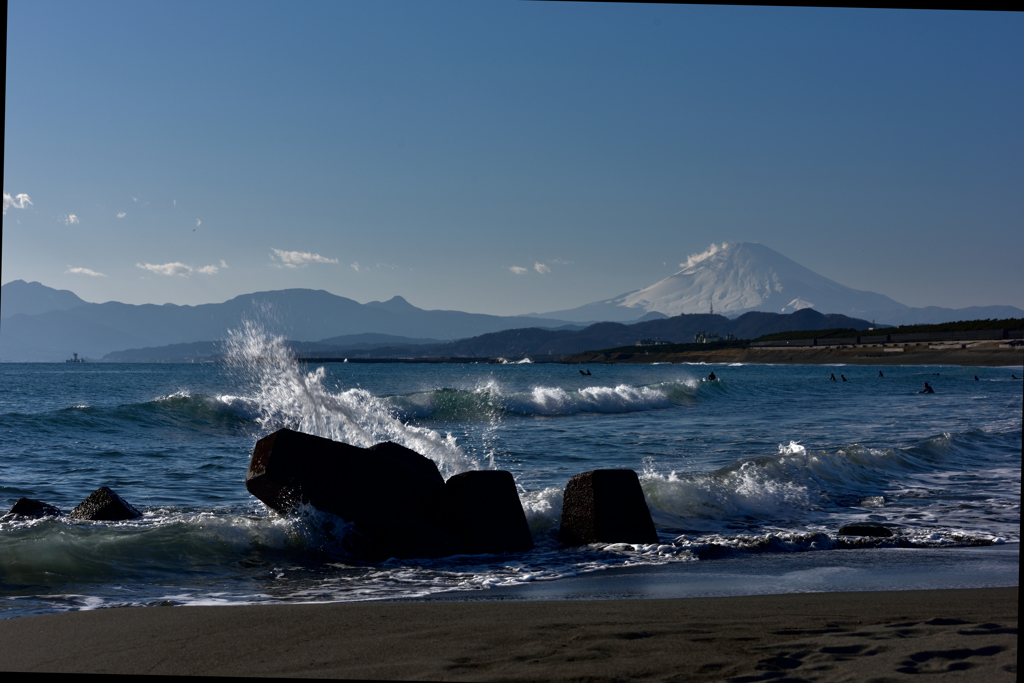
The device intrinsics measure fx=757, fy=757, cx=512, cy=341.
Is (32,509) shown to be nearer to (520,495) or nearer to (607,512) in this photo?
(520,495)

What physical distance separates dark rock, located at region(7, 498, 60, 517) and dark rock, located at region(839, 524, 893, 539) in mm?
→ 8535

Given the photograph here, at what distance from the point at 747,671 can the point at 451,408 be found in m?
29.3

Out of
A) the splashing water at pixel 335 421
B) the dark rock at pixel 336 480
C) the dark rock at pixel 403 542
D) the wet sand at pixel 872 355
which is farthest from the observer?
the wet sand at pixel 872 355

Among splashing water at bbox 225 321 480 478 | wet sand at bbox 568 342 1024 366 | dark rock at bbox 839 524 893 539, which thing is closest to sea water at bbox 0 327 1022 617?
splashing water at bbox 225 321 480 478

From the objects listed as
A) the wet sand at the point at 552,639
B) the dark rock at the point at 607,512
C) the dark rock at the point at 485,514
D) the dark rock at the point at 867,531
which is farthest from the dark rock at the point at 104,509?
the dark rock at the point at 867,531

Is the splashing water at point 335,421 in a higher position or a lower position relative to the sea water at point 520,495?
higher

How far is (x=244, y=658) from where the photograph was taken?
13.4 feet

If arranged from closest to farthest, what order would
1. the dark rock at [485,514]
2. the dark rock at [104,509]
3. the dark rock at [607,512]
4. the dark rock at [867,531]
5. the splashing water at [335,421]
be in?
1. the dark rock at [485,514]
2. the dark rock at [607,512]
3. the dark rock at [867,531]
4. the dark rock at [104,509]
5. the splashing water at [335,421]

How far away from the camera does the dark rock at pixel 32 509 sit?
8.22 metres

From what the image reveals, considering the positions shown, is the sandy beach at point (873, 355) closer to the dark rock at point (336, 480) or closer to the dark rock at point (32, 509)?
the dark rock at point (336, 480)

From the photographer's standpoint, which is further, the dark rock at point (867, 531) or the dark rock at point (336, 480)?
the dark rock at point (867, 531)

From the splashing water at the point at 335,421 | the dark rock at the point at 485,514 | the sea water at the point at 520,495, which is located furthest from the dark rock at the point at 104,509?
the splashing water at the point at 335,421

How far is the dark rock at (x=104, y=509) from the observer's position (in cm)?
813

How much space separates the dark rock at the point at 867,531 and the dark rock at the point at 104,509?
7721 millimetres
